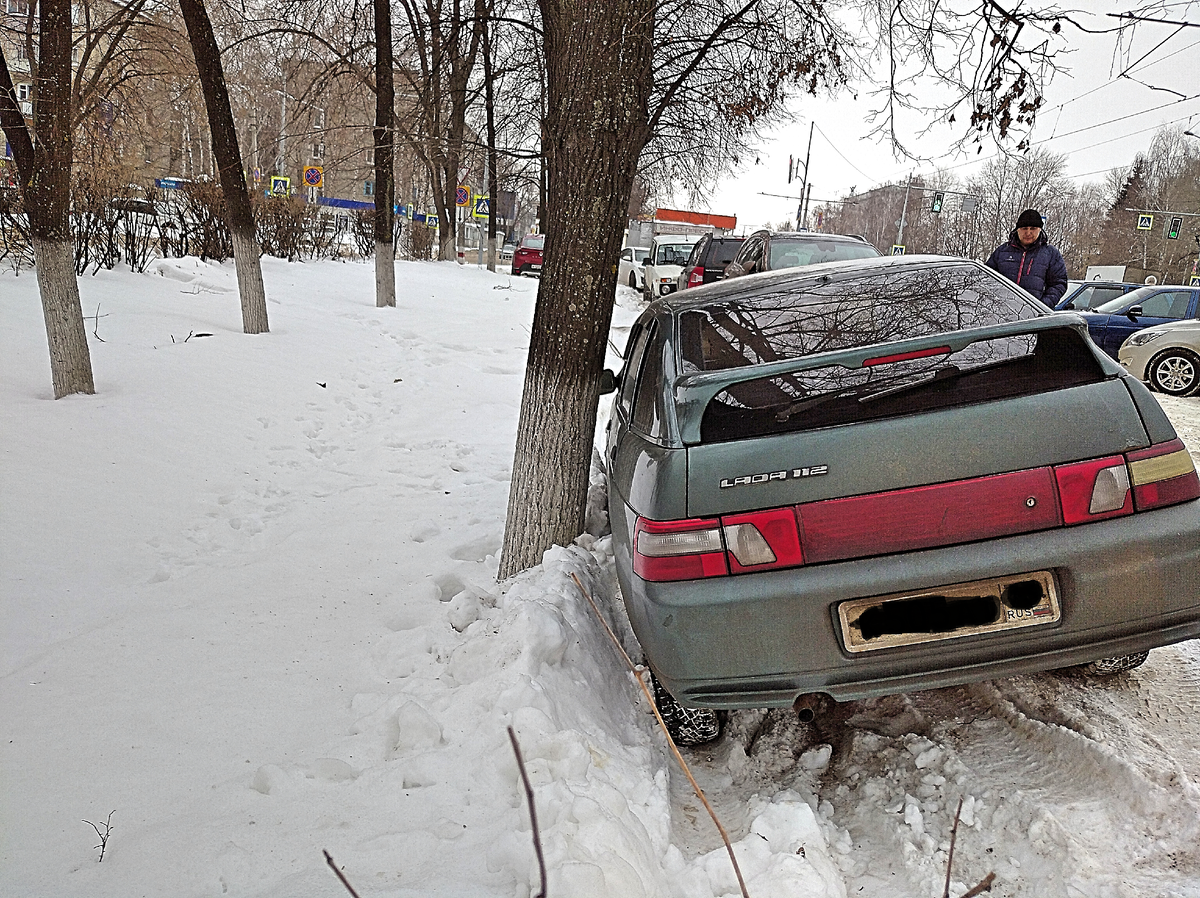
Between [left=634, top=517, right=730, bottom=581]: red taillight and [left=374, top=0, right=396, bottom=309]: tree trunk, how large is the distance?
12.0 metres

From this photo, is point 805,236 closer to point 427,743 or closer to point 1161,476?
point 1161,476

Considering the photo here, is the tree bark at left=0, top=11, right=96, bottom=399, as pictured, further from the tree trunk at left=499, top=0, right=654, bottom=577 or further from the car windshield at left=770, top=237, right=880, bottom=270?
the car windshield at left=770, top=237, right=880, bottom=270

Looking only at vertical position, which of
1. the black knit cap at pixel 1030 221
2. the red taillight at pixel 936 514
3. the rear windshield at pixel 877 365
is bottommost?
the red taillight at pixel 936 514

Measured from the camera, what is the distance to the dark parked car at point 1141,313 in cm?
1250

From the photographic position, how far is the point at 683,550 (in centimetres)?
237

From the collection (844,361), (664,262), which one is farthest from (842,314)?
(664,262)

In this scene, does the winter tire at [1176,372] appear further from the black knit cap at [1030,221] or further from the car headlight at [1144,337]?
the black knit cap at [1030,221]

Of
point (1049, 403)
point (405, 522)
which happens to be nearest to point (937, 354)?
point (1049, 403)

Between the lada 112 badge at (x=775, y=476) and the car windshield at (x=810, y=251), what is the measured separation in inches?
356

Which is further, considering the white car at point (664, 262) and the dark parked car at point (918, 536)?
the white car at point (664, 262)

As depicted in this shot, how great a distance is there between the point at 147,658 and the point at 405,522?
74.4 inches

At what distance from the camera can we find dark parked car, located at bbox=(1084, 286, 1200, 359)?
12.5m

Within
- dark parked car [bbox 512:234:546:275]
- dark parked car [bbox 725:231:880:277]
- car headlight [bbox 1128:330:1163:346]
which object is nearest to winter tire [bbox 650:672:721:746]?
dark parked car [bbox 725:231:880:277]

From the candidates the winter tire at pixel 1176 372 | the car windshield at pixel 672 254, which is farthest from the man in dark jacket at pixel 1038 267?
the car windshield at pixel 672 254
